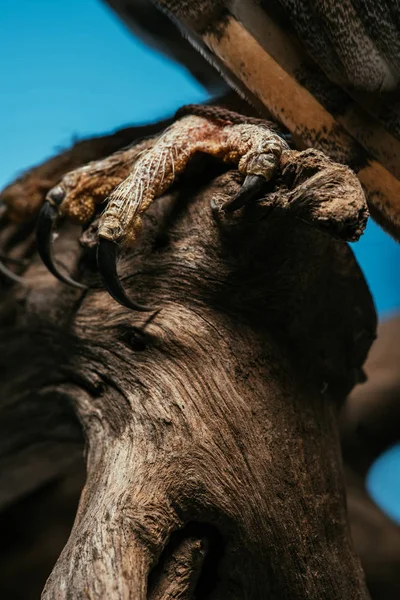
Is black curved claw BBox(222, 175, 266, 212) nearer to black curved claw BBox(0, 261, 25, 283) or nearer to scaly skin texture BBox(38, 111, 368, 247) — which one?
scaly skin texture BBox(38, 111, 368, 247)

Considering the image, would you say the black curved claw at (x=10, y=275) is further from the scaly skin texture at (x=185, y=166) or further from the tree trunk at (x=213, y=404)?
the scaly skin texture at (x=185, y=166)

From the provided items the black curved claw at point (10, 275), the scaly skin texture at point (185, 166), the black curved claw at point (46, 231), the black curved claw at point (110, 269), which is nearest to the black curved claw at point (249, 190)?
the scaly skin texture at point (185, 166)

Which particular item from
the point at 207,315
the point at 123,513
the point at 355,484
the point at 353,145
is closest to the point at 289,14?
the point at 353,145

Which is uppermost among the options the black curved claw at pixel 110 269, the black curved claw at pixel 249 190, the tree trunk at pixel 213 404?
the black curved claw at pixel 110 269

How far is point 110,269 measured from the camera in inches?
50.1

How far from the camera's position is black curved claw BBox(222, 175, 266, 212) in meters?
1.18

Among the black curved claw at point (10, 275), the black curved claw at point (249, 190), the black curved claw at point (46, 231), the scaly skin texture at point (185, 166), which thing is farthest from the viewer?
the black curved claw at point (10, 275)

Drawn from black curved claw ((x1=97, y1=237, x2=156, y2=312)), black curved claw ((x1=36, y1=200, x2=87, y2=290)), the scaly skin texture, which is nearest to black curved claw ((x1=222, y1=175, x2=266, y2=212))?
the scaly skin texture

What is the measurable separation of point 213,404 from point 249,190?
428mm

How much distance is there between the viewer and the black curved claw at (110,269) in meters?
1.24

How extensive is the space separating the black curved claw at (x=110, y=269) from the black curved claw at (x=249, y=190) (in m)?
0.25

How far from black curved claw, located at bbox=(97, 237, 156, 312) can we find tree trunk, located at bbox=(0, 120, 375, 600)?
9cm

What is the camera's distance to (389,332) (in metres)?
3.21

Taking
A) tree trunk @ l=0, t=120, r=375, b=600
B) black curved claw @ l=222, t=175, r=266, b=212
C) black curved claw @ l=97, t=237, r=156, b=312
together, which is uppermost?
black curved claw @ l=97, t=237, r=156, b=312
